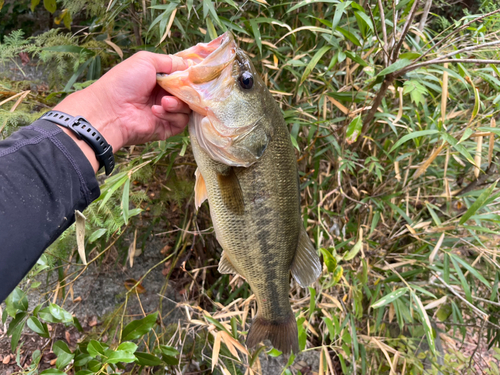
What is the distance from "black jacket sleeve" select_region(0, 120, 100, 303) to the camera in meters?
0.98

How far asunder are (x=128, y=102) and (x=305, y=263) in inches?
47.0

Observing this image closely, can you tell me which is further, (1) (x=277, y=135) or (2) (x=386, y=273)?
(2) (x=386, y=273)

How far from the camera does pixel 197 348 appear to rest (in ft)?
7.80

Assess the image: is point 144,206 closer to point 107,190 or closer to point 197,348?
point 107,190

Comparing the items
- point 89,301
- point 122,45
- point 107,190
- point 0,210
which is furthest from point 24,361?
point 122,45

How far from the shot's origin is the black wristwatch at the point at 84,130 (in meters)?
1.23

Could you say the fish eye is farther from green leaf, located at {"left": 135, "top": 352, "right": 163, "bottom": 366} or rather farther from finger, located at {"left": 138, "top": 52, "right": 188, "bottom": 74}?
green leaf, located at {"left": 135, "top": 352, "right": 163, "bottom": 366}

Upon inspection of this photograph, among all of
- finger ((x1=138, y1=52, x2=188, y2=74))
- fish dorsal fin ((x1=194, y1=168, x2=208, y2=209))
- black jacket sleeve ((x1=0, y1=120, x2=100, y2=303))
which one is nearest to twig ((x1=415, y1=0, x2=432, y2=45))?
finger ((x1=138, y1=52, x2=188, y2=74))

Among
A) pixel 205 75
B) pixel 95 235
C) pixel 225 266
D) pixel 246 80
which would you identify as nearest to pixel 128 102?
pixel 205 75

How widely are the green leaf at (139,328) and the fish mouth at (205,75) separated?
40.8 inches

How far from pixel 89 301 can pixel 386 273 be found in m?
2.70

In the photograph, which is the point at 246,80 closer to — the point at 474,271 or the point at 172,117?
the point at 172,117

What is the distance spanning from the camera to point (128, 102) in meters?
1.47

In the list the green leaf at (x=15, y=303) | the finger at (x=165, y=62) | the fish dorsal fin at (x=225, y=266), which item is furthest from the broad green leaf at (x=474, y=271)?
the green leaf at (x=15, y=303)
